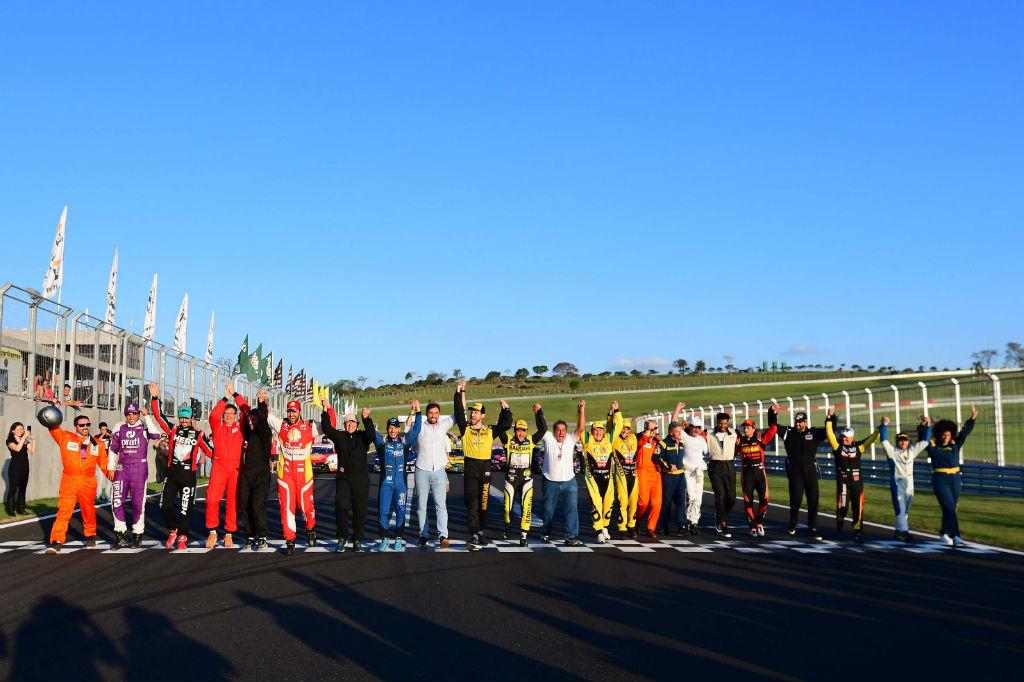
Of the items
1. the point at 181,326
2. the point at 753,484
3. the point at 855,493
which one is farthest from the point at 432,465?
the point at 181,326

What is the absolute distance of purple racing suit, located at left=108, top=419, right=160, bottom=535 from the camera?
13.6 m

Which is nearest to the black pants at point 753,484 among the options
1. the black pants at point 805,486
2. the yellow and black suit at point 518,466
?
the black pants at point 805,486

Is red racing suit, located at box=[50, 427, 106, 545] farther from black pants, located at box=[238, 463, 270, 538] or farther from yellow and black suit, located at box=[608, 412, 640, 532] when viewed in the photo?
yellow and black suit, located at box=[608, 412, 640, 532]

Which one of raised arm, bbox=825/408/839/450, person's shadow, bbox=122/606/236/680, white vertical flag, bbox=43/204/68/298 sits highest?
white vertical flag, bbox=43/204/68/298

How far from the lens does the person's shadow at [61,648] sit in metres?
6.48

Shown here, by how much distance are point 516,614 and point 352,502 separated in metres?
5.50

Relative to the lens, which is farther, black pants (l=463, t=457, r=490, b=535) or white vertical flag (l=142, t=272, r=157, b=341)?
white vertical flag (l=142, t=272, r=157, b=341)

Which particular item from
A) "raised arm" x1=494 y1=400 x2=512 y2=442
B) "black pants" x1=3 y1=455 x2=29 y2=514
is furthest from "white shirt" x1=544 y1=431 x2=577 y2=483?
"black pants" x1=3 y1=455 x2=29 y2=514

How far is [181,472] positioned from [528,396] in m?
122

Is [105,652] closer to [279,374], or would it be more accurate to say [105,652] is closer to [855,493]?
[855,493]

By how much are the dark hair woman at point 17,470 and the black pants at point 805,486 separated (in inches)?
504

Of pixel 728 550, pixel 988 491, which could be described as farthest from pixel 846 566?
pixel 988 491

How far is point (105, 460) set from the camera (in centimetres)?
1391

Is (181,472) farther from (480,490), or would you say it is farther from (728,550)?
(728,550)
